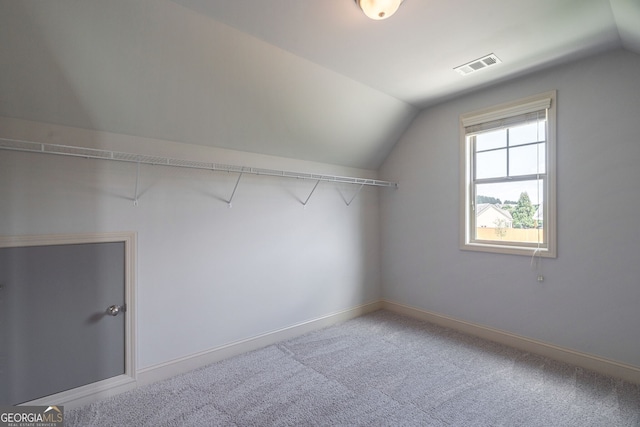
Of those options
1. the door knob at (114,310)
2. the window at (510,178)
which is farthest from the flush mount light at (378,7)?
the door knob at (114,310)

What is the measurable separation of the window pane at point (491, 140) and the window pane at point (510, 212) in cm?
42

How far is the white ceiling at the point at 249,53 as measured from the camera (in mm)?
1618

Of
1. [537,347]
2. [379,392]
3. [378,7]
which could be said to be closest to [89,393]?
[379,392]

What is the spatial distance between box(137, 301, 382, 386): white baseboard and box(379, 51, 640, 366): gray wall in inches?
53.1

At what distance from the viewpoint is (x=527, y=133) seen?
2740 mm

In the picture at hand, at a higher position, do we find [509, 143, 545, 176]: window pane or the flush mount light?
the flush mount light

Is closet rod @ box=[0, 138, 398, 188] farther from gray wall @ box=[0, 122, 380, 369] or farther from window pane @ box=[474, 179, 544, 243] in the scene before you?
window pane @ box=[474, 179, 544, 243]

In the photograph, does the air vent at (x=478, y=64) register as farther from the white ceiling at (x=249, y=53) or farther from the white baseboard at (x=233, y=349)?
the white baseboard at (x=233, y=349)

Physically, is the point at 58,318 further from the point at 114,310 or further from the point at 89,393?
the point at 89,393

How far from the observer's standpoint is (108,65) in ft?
5.81

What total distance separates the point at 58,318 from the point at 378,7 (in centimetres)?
284

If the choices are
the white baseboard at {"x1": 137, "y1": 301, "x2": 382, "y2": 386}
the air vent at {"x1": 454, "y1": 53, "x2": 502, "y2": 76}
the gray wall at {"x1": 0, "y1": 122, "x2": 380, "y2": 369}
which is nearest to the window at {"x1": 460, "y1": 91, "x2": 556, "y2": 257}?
the air vent at {"x1": 454, "y1": 53, "x2": 502, "y2": 76}

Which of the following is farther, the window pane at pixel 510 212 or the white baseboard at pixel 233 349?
the window pane at pixel 510 212

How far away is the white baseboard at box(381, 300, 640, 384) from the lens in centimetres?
220
